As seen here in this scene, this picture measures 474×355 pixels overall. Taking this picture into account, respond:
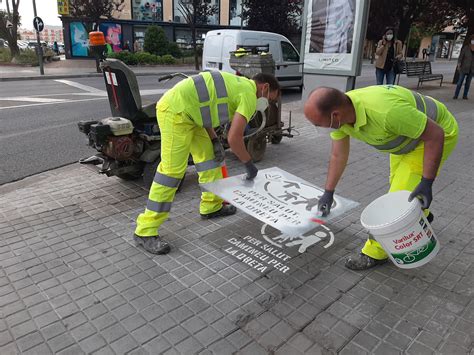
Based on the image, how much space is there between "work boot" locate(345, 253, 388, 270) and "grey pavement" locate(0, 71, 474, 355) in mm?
60

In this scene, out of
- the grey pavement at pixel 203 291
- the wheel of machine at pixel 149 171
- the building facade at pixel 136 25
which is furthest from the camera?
the building facade at pixel 136 25

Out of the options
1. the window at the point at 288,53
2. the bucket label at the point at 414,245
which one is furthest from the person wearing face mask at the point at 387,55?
the bucket label at the point at 414,245

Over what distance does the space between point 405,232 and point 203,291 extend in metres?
1.40

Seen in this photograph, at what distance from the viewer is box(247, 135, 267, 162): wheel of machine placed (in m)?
5.47

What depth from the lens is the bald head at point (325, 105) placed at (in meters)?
2.44

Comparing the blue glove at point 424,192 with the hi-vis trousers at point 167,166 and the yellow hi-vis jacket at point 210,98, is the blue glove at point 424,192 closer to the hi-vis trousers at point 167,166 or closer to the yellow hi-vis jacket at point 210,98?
the yellow hi-vis jacket at point 210,98

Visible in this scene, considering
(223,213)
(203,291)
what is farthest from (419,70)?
(203,291)

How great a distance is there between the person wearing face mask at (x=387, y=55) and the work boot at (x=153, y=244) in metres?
9.38

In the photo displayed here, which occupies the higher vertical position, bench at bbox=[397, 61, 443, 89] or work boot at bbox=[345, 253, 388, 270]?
bench at bbox=[397, 61, 443, 89]

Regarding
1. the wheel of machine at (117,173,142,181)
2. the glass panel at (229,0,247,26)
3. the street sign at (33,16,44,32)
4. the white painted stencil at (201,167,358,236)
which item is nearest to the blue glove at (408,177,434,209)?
the white painted stencil at (201,167,358,236)

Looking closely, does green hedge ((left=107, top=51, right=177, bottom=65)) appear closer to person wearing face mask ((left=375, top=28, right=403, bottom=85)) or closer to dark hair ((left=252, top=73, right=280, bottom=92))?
person wearing face mask ((left=375, top=28, right=403, bottom=85))

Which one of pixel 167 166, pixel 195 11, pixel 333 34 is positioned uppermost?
pixel 195 11

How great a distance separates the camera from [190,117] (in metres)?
3.12

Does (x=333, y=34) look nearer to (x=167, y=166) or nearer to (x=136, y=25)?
(x=167, y=166)
